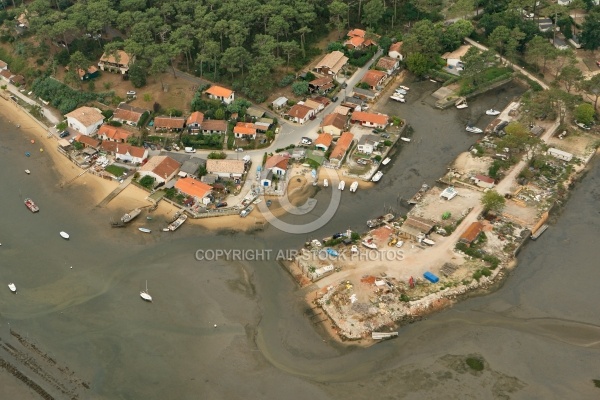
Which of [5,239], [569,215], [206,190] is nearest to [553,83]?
[569,215]

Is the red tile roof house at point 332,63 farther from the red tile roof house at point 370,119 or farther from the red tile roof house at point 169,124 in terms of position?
the red tile roof house at point 169,124

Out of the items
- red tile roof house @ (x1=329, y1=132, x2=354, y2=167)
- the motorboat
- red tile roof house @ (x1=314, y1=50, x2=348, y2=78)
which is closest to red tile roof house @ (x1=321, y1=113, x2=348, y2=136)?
red tile roof house @ (x1=329, y1=132, x2=354, y2=167)

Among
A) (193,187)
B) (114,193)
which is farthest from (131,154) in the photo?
(193,187)

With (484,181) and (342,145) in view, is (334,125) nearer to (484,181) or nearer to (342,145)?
(342,145)

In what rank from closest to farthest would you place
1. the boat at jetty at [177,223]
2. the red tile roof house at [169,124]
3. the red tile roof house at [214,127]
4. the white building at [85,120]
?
the boat at jetty at [177,223] → the red tile roof house at [214,127] → the red tile roof house at [169,124] → the white building at [85,120]

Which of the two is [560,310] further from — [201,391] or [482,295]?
[201,391]

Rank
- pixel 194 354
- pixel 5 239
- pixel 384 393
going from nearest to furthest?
pixel 384 393 < pixel 194 354 < pixel 5 239

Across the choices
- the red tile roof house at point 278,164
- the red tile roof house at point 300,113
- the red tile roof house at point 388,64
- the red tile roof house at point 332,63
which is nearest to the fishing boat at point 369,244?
the red tile roof house at point 278,164
